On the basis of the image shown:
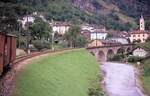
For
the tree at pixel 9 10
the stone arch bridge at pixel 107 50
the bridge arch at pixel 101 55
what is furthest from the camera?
the bridge arch at pixel 101 55

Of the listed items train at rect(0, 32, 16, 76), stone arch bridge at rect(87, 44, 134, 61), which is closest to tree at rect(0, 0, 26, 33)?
train at rect(0, 32, 16, 76)

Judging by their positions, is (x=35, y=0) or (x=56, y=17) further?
(x=56, y=17)

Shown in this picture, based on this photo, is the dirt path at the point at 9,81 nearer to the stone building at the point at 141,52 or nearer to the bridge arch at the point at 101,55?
the stone building at the point at 141,52

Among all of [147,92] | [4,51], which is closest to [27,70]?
[4,51]

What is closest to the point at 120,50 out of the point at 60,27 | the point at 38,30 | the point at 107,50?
the point at 107,50

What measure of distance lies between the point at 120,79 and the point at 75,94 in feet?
73.2

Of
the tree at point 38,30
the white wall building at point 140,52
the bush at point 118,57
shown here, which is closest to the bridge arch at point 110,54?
the bush at point 118,57

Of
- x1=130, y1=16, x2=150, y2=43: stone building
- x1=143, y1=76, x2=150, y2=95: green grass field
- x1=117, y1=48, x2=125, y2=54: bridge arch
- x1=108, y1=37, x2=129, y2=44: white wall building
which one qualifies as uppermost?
x1=130, y1=16, x2=150, y2=43: stone building

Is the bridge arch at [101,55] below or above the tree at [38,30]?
below

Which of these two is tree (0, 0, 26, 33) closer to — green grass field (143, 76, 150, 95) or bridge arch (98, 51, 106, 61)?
green grass field (143, 76, 150, 95)

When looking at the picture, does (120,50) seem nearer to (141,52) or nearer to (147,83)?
(141,52)

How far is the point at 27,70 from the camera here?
1036 inches

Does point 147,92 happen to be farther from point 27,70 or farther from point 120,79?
point 27,70

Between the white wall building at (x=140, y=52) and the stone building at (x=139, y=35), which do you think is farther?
the stone building at (x=139, y=35)
